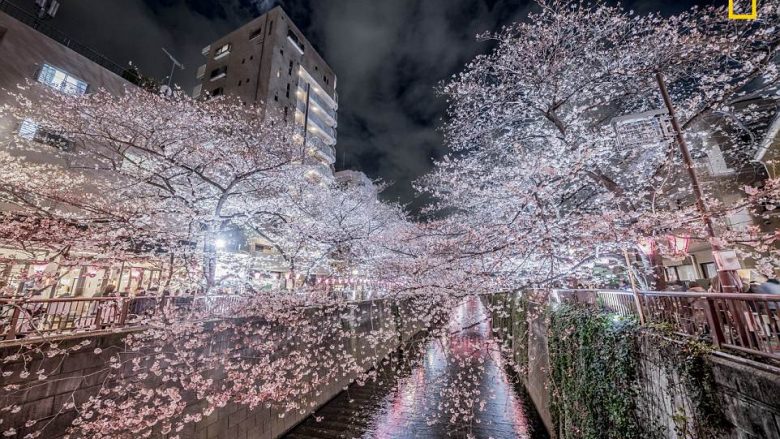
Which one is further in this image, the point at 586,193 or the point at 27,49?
the point at 27,49

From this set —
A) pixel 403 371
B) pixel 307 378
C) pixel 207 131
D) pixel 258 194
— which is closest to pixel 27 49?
pixel 207 131

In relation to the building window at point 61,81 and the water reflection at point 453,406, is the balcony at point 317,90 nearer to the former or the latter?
the building window at point 61,81

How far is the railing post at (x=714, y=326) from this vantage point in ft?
14.5

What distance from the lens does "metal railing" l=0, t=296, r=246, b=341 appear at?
652cm

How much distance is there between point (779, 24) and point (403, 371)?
22145mm

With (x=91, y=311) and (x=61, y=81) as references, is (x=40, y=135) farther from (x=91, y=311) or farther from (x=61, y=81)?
(x=91, y=311)

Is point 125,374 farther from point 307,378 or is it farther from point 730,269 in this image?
point 730,269

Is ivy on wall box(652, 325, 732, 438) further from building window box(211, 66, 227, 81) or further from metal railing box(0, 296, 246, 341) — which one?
building window box(211, 66, 227, 81)

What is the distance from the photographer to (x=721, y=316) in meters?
4.55

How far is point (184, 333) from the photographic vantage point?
936 centimetres

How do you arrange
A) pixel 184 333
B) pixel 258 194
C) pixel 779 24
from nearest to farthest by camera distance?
pixel 779 24 → pixel 184 333 → pixel 258 194

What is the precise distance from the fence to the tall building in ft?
89.3

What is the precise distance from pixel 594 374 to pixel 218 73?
42.7 metres

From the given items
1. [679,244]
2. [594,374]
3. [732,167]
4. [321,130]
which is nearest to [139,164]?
[594,374]
